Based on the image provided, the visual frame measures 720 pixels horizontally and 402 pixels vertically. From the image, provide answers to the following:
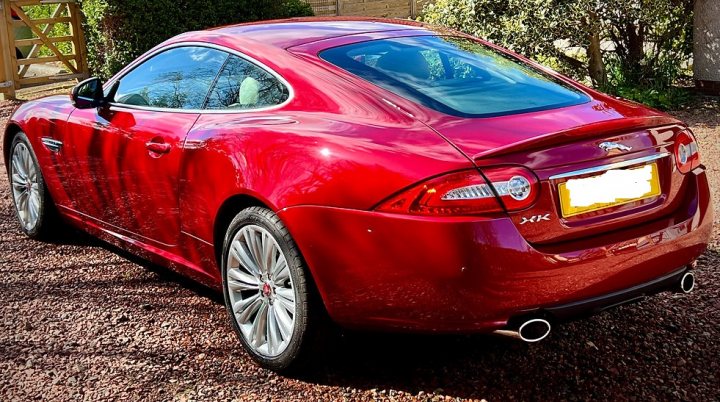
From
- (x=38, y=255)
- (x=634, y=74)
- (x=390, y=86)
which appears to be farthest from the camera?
(x=634, y=74)

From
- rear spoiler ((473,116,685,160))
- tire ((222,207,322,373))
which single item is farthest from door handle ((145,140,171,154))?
rear spoiler ((473,116,685,160))

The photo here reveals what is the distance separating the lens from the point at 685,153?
3.68 meters

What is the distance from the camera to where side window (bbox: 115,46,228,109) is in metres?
4.44

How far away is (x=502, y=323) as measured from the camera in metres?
3.26

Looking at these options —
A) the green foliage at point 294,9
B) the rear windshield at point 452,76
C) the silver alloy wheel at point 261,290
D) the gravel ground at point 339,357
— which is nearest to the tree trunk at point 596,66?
the gravel ground at point 339,357

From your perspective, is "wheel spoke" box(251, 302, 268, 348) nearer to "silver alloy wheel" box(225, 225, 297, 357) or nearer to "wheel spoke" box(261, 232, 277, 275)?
"silver alloy wheel" box(225, 225, 297, 357)

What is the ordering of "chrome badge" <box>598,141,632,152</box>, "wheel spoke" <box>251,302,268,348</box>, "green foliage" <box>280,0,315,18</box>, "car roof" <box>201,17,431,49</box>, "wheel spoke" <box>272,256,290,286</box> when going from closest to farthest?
"chrome badge" <box>598,141,632,152</box> → "wheel spoke" <box>272,256,290,286</box> → "wheel spoke" <box>251,302,268,348</box> → "car roof" <box>201,17,431,49</box> → "green foliage" <box>280,0,315,18</box>

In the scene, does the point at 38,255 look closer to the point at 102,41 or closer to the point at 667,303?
the point at 667,303

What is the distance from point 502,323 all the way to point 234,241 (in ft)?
4.21

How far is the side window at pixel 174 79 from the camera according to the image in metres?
4.44

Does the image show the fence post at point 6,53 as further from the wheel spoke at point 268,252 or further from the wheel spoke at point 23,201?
the wheel spoke at point 268,252

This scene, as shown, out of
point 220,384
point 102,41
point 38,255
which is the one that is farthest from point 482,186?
point 102,41

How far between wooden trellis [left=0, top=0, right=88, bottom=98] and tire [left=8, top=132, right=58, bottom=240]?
25.8 feet

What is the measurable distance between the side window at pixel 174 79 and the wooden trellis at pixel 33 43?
9.16 m
